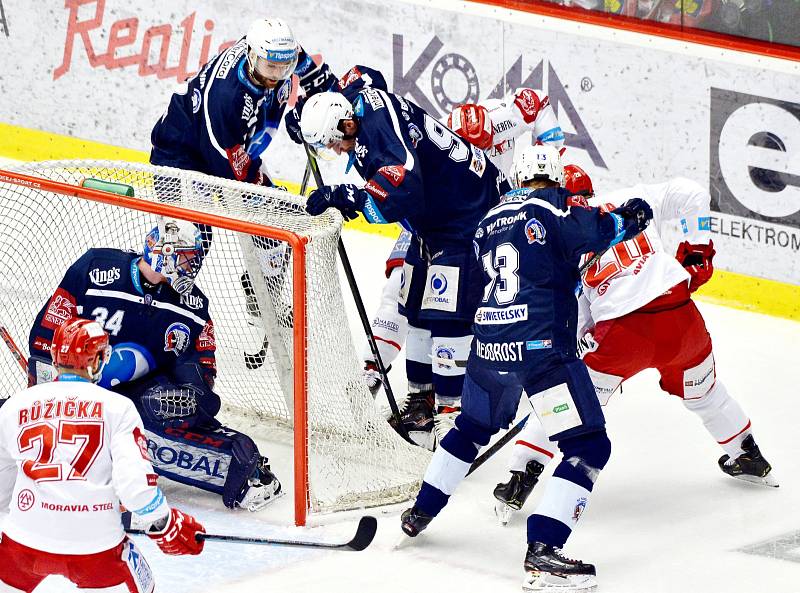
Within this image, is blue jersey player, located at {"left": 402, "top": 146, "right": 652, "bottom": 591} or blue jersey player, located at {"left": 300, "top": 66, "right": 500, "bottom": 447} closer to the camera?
blue jersey player, located at {"left": 402, "top": 146, "right": 652, "bottom": 591}

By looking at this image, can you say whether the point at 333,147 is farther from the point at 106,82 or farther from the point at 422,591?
the point at 106,82

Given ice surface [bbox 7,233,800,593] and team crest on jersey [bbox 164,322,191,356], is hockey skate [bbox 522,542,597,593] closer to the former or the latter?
ice surface [bbox 7,233,800,593]

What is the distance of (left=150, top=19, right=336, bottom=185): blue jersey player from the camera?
5562 mm

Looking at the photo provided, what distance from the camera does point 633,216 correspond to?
4457 millimetres

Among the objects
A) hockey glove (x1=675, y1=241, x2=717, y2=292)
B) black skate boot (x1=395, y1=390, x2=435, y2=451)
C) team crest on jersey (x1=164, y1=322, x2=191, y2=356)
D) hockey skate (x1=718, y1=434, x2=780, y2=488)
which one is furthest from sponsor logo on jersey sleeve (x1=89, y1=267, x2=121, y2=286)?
hockey skate (x1=718, y1=434, x2=780, y2=488)

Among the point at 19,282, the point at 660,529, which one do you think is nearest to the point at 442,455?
the point at 660,529

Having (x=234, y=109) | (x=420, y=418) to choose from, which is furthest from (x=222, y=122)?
(x=420, y=418)

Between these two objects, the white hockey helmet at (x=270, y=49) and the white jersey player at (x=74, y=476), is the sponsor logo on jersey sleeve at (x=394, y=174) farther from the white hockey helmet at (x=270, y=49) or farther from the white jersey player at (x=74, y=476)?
the white jersey player at (x=74, y=476)

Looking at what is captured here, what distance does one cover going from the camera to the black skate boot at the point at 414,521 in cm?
463

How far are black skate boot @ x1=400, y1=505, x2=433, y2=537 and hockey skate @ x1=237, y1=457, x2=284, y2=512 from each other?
1.77 feet

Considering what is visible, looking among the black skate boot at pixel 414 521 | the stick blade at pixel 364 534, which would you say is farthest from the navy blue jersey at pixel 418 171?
the stick blade at pixel 364 534

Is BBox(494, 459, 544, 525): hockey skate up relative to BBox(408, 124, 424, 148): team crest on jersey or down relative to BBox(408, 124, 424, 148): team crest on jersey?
down

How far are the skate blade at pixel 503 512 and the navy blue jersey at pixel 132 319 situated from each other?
1.00 m

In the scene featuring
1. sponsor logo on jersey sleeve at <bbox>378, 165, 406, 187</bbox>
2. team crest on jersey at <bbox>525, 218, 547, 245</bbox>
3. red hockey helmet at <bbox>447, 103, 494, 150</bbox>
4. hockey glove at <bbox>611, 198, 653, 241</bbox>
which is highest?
red hockey helmet at <bbox>447, 103, 494, 150</bbox>
